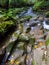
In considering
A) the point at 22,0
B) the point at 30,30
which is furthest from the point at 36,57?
the point at 22,0

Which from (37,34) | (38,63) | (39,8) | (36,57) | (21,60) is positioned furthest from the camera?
(39,8)

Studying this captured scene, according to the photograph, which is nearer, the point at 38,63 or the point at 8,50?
the point at 38,63

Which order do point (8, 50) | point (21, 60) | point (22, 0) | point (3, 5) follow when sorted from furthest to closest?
point (22, 0) → point (3, 5) → point (8, 50) → point (21, 60)

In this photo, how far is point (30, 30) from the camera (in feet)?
31.0

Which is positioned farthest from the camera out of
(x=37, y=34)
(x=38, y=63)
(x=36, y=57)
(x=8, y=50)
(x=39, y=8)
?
(x=39, y=8)

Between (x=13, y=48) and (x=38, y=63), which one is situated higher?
(x=38, y=63)

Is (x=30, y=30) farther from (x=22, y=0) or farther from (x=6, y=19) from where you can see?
(x=22, y=0)

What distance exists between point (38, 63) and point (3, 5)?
12000 millimetres

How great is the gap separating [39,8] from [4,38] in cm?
792

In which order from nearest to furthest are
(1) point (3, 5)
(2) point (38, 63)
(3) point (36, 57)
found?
1. (2) point (38, 63)
2. (3) point (36, 57)
3. (1) point (3, 5)

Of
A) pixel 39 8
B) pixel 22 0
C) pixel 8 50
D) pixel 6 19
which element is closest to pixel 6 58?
pixel 8 50

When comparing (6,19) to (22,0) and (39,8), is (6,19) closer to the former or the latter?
(39,8)

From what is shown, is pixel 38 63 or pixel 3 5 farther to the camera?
pixel 3 5

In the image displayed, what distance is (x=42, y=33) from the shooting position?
28.7 feet
